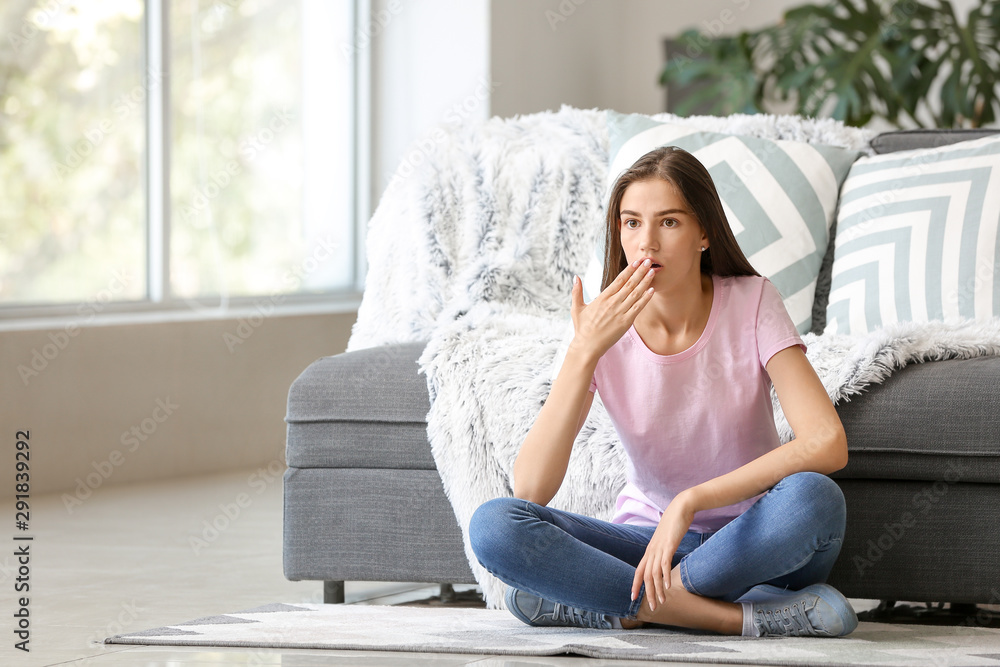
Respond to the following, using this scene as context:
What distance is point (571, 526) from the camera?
1665mm

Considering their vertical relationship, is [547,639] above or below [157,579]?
above

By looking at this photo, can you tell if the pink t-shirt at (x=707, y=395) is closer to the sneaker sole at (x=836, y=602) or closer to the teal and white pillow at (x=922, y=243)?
the sneaker sole at (x=836, y=602)

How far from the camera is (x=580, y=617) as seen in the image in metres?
1.70

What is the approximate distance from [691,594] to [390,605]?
1.98 ft

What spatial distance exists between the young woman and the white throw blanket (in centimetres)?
21

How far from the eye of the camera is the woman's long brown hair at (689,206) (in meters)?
1.66

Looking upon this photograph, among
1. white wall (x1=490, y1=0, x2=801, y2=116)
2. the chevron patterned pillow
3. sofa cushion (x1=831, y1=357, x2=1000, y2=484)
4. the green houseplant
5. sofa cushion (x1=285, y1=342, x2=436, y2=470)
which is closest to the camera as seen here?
sofa cushion (x1=831, y1=357, x2=1000, y2=484)

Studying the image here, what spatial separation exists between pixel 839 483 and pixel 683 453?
317mm

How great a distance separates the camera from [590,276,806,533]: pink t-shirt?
5.43 feet

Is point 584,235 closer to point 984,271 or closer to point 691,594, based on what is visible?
point 984,271

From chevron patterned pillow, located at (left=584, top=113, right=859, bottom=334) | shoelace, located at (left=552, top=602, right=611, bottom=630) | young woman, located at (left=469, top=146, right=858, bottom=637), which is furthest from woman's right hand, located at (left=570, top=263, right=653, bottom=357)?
chevron patterned pillow, located at (left=584, top=113, right=859, bottom=334)

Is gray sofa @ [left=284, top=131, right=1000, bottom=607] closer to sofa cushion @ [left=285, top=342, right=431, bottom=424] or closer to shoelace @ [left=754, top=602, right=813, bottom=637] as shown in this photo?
sofa cushion @ [left=285, top=342, right=431, bottom=424]

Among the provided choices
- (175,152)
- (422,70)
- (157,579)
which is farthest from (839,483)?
(422,70)

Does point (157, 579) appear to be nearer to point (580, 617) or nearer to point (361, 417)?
point (361, 417)
